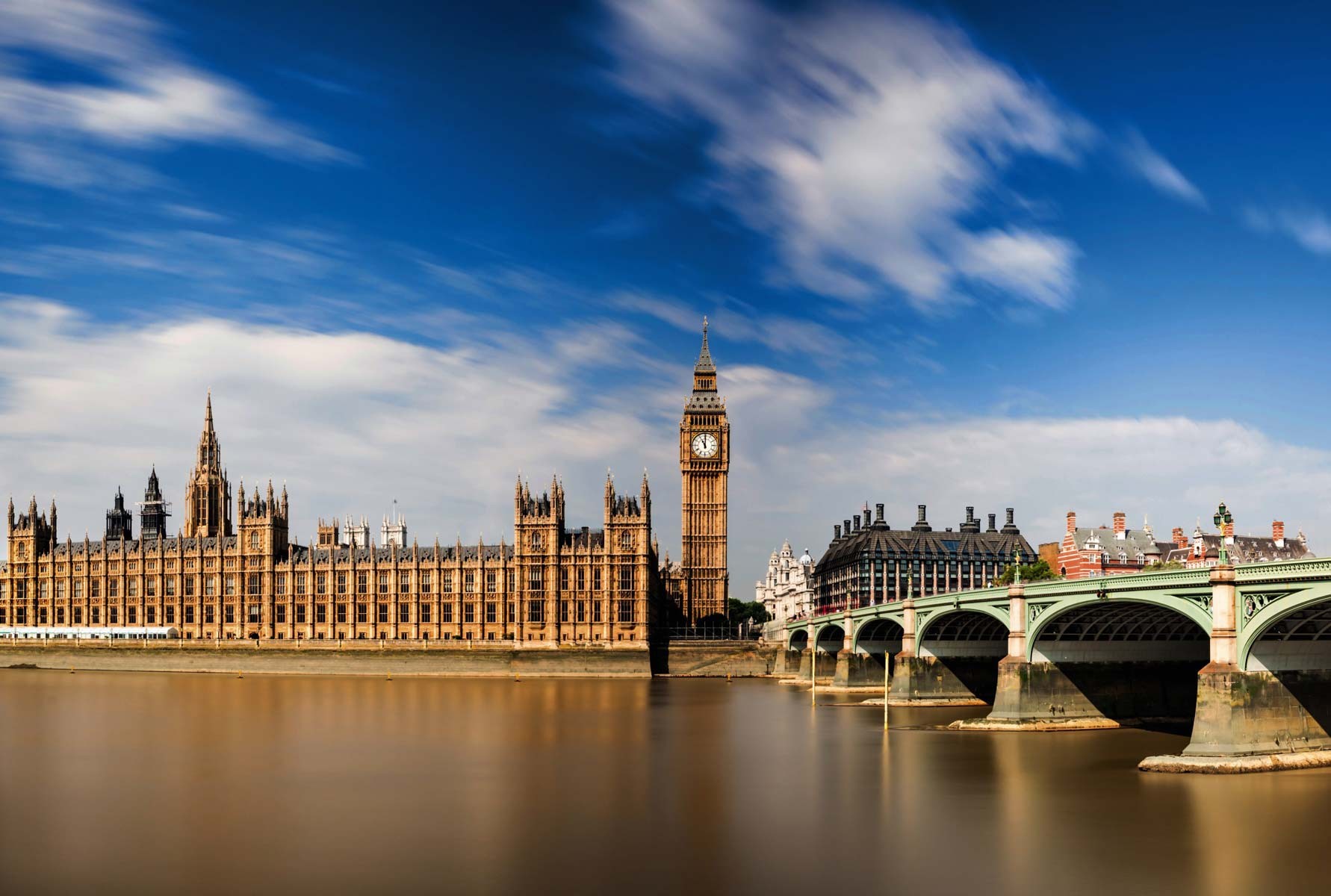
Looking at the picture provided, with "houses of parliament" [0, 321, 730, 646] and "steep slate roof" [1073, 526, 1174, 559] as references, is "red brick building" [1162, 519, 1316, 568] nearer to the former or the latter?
"steep slate roof" [1073, 526, 1174, 559]

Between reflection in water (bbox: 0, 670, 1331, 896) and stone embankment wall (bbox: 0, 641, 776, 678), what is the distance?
171 ft

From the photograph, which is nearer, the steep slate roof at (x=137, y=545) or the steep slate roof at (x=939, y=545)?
the steep slate roof at (x=137, y=545)

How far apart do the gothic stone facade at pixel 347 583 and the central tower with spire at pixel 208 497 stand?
725cm

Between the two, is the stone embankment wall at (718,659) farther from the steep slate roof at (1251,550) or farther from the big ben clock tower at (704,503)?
the steep slate roof at (1251,550)

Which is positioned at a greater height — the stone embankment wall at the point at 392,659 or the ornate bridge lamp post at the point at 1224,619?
the ornate bridge lamp post at the point at 1224,619

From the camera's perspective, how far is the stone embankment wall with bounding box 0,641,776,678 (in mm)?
127438

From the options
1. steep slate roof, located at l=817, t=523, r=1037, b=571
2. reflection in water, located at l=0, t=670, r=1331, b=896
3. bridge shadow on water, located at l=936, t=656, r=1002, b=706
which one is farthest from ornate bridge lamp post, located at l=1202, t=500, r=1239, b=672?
steep slate roof, located at l=817, t=523, r=1037, b=571

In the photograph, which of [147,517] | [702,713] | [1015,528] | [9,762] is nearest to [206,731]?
[9,762]

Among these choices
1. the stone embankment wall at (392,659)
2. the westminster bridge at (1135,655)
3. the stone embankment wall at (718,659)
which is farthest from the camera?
the stone embankment wall at (718,659)

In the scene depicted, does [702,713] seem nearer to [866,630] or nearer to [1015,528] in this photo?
[866,630]

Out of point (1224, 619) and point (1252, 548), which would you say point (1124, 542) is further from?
point (1224, 619)

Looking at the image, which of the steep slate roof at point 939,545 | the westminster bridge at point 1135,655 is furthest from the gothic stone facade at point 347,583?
the steep slate roof at point 939,545

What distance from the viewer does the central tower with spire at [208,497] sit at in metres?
165

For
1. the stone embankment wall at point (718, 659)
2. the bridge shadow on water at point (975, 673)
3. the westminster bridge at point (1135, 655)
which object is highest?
the westminster bridge at point (1135, 655)
